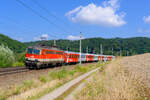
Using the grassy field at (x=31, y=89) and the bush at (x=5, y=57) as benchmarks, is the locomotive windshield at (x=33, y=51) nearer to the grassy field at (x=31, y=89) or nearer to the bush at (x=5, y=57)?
the bush at (x=5, y=57)

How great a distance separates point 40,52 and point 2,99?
14.4 meters

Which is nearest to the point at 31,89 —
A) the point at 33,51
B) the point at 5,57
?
the point at 33,51

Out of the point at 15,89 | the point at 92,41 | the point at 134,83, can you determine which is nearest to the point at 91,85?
the point at 134,83

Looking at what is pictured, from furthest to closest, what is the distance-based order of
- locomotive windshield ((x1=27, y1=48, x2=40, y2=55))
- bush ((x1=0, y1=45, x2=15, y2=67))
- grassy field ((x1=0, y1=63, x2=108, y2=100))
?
bush ((x1=0, y1=45, x2=15, y2=67)), locomotive windshield ((x1=27, y1=48, x2=40, y2=55)), grassy field ((x1=0, y1=63, x2=108, y2=100))

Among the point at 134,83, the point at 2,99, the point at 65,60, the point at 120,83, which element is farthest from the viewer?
the point at 65,60

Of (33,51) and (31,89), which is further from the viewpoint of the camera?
(33,51)

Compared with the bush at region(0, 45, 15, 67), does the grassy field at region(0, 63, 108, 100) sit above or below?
below

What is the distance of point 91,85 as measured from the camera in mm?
5508

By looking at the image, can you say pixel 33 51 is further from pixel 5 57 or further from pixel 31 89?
pixel 31 89

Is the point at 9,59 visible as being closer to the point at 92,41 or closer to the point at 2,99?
the point at 2,99

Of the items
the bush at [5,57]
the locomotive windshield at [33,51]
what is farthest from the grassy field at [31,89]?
the bush at [5,57]

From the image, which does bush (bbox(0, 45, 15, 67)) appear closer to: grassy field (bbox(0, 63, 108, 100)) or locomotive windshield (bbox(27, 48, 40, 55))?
locomotive windshield (bbox(27, 48, 40, 55))

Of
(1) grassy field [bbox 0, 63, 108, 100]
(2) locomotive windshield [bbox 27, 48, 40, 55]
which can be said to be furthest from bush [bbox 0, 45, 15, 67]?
(1) grassy field [bbox 0, 63, 108, 100]

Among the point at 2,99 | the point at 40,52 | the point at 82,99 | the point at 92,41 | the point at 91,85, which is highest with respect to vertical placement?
the point at 92,41
